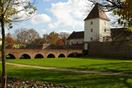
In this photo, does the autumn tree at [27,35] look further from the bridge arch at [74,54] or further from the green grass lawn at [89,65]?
the green grass lawn at [89,65]

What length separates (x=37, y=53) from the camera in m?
61.8

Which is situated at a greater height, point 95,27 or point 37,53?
point 95,27

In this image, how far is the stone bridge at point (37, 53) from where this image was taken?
56656 millimetres

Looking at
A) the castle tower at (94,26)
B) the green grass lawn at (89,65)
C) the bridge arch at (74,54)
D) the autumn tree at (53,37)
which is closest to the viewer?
the green grass lawn at (89,65)

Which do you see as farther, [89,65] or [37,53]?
[37,53]

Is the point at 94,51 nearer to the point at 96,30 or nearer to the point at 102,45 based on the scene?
the point at 102,45

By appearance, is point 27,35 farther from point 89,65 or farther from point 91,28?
point 89,65

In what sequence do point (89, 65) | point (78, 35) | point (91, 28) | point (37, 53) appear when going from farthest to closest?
point (78, 35) → point (91, 28) → point (37, 53) → point (89, 65)

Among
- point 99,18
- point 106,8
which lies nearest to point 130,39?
point 106,8

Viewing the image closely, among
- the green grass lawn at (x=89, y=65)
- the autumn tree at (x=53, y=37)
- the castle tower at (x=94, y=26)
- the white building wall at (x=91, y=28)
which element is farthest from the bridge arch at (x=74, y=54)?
the autumn tree at (x=53, y=37)

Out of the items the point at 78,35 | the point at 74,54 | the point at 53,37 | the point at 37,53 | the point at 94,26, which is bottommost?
the point at 74,54

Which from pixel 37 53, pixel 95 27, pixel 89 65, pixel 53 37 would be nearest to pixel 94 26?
pixel 95 27

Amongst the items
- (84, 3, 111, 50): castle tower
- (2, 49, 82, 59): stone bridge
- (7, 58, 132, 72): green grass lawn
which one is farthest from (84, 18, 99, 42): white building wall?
(7, 58, 132, 72): green grass lawn

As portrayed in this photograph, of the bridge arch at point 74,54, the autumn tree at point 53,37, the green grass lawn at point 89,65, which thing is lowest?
the bridge arch at point 74,54
